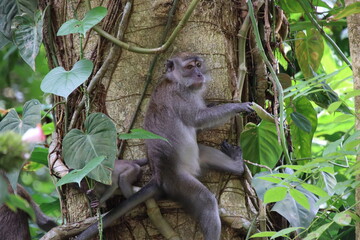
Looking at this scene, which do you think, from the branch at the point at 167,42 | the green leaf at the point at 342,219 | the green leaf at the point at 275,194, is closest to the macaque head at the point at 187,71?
the branch at the point at 167,42

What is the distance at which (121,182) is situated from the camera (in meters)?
3.59

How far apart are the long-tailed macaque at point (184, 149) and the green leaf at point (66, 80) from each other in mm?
565

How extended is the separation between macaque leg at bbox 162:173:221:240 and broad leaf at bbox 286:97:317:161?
1129 mm

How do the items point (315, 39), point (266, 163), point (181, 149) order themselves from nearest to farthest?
point (181, 149) → point (266, 163) → point (315, 39)

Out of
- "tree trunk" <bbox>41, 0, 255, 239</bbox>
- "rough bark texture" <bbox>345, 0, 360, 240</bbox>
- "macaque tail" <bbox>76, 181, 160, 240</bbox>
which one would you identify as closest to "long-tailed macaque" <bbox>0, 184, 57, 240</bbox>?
"tree trunk" <bbox>41, 0, 255, 239</bbox>

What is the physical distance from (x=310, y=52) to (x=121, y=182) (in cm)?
216

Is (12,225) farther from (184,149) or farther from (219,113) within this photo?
(219,113)

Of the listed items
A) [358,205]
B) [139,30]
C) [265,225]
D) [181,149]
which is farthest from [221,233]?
[139,30]

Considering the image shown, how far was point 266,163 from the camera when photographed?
4.12 meters

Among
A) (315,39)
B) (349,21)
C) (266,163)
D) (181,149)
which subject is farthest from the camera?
(315,39)

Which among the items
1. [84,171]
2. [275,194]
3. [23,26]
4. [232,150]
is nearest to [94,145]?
[84,171]

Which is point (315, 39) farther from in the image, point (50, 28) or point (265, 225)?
point (50, 28)

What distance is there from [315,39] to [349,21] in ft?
5.85

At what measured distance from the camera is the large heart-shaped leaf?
3.26m
